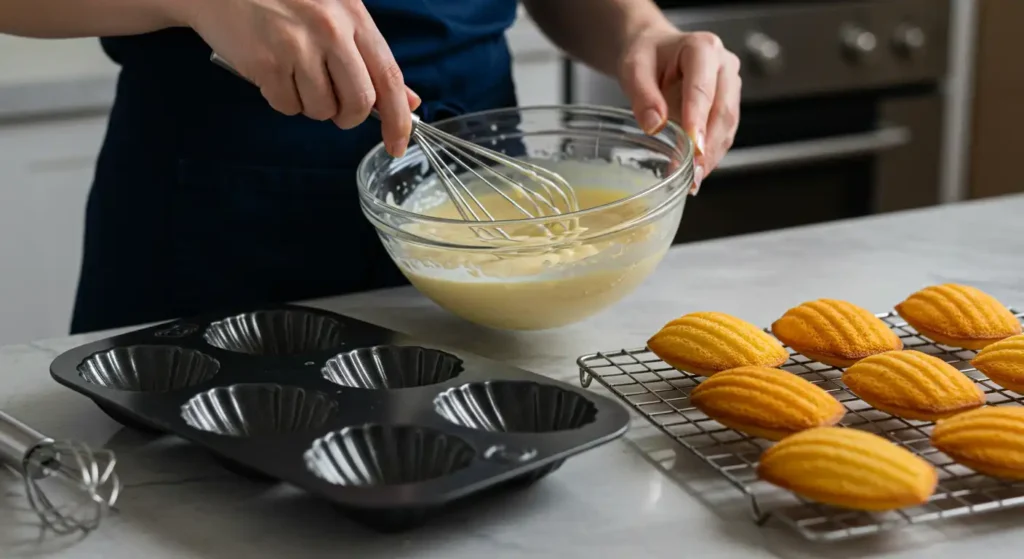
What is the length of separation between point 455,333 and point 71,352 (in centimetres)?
29

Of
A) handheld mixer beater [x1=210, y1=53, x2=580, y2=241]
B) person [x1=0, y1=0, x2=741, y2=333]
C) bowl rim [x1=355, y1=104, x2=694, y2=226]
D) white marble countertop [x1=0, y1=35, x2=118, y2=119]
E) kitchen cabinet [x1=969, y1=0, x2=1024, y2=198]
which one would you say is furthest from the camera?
kitchen cabinet [x1=969, y1=0, x2=1024, y2=198]

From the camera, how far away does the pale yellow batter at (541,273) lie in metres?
0.84

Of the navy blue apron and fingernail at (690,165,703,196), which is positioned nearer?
fingernail at (690,165,703,196)

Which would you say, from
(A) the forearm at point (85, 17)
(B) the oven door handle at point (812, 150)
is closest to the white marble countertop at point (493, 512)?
(A) the forearm at point (85, 17)

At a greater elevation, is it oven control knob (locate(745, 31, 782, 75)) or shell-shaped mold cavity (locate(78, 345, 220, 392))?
oven control knob (locate(745, 31, 782, 75))

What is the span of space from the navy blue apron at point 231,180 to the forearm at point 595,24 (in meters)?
0.09

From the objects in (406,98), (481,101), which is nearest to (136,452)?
(406,98)

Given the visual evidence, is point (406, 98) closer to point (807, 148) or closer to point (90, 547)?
point (90, 547)

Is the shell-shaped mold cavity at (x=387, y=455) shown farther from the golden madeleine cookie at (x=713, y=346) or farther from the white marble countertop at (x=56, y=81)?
the white marble countertop at (x=56, y=81)

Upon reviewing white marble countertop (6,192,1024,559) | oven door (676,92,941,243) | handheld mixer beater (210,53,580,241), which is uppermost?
handheld mixer beater (210,53,580,241)

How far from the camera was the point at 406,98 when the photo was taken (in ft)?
2.69

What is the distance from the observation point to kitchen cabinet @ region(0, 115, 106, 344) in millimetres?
1643

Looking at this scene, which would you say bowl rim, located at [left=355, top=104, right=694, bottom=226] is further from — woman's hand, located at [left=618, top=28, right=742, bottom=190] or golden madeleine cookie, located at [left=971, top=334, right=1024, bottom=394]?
golden madeleine cookie, located at [left=971, top=334, right=1024, bottom=394]

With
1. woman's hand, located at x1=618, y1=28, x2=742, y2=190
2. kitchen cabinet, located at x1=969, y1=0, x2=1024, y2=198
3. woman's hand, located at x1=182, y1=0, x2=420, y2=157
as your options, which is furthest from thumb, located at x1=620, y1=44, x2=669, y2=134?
kitchen cabinet, located at x1=969, y1=0, x2=1024, y2=198
